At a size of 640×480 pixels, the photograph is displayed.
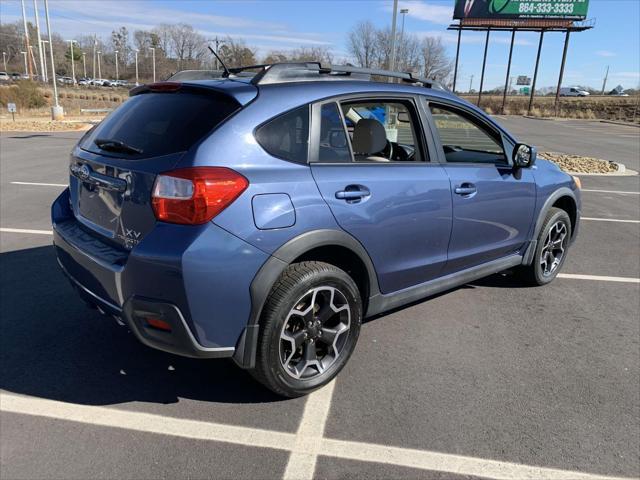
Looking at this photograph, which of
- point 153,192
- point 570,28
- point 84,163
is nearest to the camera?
point 153,192

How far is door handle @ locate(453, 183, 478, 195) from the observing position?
3643 mm

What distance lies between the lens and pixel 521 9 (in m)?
55.4

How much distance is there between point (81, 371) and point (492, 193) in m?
3.13

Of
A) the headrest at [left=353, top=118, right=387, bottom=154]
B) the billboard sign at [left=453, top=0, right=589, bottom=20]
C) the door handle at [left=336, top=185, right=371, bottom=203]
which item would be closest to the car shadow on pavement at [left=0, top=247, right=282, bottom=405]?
the door handle at [left=336, top=185, right=371, bottom=203]

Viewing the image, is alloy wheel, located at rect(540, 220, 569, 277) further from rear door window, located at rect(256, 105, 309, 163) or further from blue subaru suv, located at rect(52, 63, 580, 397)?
rear door window, located at rect(256, 105, 309, 163)

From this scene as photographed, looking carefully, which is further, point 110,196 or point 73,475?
point 110,196

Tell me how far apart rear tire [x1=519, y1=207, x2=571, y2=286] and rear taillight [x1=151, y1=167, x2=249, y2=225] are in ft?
10.6

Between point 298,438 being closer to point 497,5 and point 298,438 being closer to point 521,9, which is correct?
point 497,5

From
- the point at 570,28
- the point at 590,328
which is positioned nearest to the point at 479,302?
the point at 590,328

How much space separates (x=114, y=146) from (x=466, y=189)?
2352mm

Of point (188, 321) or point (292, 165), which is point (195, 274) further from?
point (292, 165)

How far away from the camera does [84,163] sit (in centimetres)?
311

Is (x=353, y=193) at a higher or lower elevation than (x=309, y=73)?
lower

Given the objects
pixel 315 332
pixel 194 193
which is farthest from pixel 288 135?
pixel 315 332
